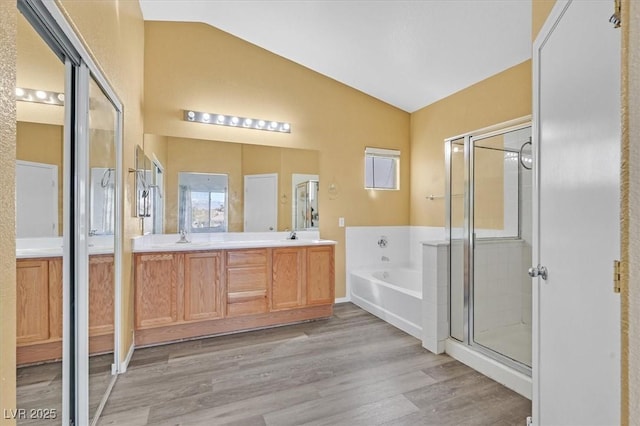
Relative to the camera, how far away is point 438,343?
2506 mm

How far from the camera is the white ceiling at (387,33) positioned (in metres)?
2.43

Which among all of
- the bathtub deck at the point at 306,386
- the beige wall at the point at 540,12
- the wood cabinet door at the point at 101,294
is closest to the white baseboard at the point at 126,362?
the bathtub deck at the point at 306,386

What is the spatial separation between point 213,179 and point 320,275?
5.17 feet

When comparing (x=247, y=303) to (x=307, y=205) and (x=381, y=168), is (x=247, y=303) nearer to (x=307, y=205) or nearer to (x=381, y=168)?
(x=307, y=205)

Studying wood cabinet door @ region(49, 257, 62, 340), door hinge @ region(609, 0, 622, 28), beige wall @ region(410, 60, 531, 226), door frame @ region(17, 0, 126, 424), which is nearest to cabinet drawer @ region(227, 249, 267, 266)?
door frame @ region(17, 0, 126, 424)

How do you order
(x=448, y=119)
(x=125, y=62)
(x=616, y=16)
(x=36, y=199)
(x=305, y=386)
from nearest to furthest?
1. (x=616, y=16)
2. (x=36, y=199)
3. (x=305, y=386)
4. (x=125, y=62)
5. (x=448, y=119)

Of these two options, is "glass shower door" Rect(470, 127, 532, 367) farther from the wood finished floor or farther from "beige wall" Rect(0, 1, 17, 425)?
"beige wall" Rect(0, 1, 17, 425)

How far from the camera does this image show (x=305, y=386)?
2033 mm

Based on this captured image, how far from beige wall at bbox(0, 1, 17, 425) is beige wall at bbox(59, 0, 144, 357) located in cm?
64

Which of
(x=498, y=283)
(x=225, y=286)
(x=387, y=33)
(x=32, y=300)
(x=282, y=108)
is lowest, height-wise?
(x=225, y=286)

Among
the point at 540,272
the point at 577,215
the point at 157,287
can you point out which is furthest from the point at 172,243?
the point at 577,215

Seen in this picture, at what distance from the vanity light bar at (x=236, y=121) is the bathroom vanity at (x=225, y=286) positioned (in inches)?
50.2

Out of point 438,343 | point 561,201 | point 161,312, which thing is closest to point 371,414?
point 438,343

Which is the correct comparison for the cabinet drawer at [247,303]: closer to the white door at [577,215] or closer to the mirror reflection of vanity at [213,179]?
the mirror reflection of vanity at [213,179]
